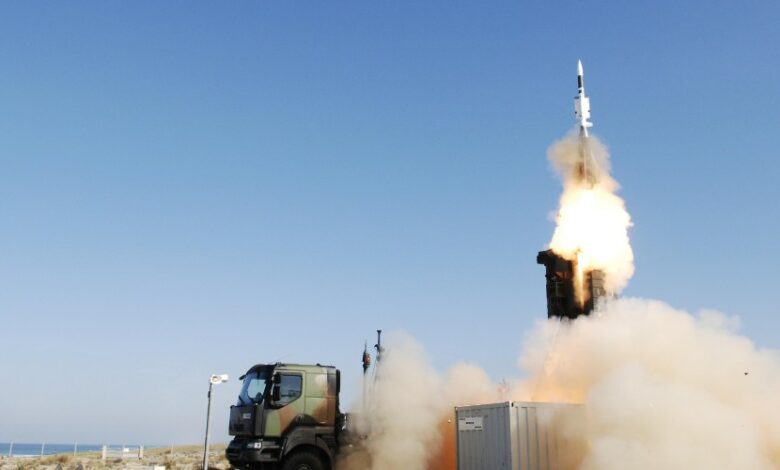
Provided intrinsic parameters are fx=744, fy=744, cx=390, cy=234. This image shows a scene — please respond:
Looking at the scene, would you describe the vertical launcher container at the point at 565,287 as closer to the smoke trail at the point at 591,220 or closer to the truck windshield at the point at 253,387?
the smoke trail at the point at 591,220

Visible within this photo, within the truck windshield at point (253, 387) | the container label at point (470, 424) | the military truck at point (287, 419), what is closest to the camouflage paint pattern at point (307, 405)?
the military truck at point (287, 419)

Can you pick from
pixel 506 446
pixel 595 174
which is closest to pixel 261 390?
pixel 506 446

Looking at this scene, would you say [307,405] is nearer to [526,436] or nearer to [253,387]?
[253,387]

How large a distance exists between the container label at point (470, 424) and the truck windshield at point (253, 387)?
557cm

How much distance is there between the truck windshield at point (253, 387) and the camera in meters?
20.0

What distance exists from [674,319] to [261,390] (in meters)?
12.3

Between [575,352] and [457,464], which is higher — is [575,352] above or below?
above

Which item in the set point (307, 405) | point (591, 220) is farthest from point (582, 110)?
point (307, 405)

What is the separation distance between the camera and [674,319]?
72.8 ft

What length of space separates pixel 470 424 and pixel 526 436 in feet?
6.21

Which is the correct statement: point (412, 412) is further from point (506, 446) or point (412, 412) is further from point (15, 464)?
point (15, 464)

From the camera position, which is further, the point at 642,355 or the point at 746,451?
the point at 642,355

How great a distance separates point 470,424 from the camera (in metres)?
20.4

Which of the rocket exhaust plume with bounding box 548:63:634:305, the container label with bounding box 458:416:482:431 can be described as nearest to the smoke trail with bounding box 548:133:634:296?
the rocket exhaust plume with bounding box 548:63:634:305
